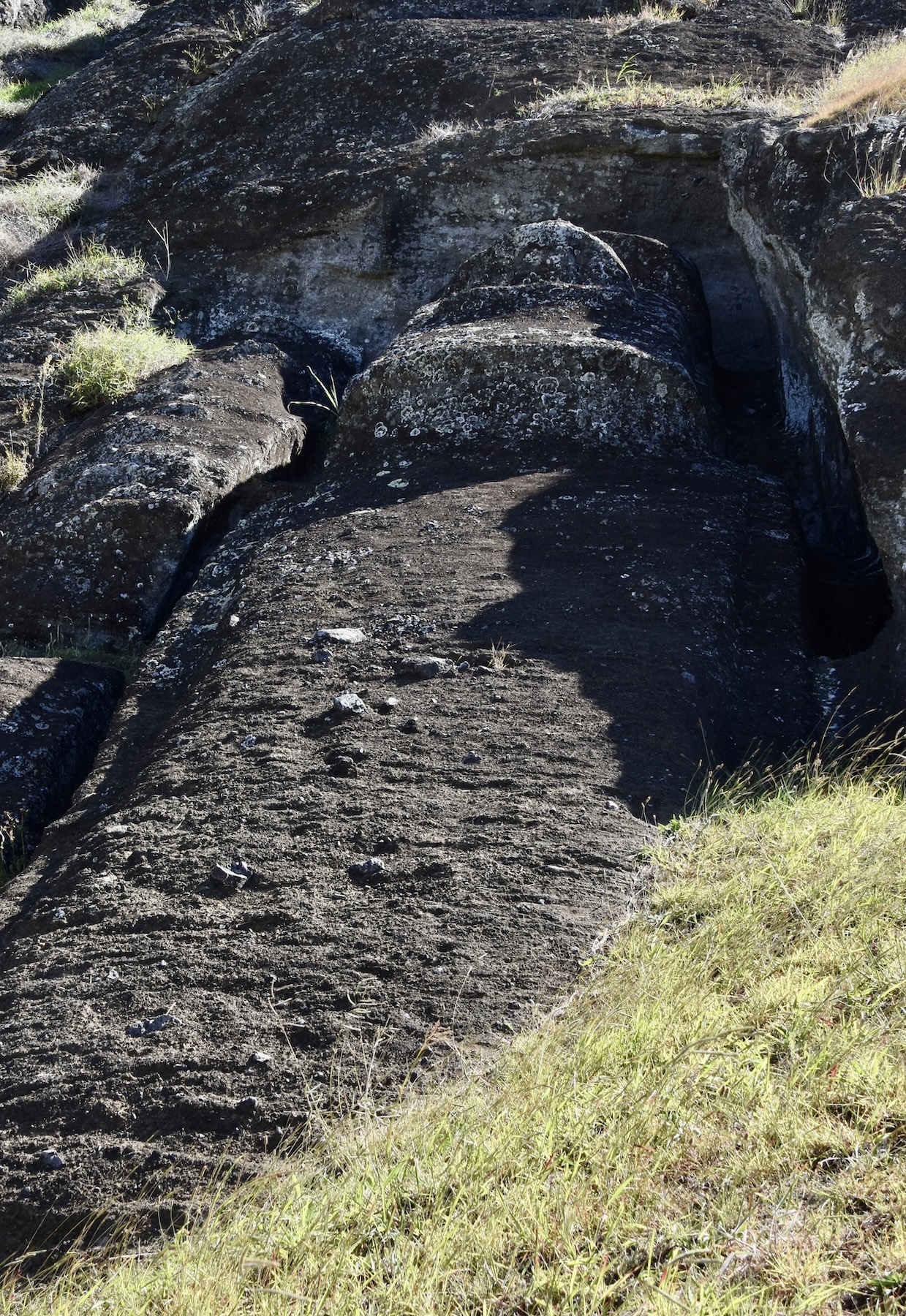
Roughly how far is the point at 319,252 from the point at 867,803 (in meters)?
7.74

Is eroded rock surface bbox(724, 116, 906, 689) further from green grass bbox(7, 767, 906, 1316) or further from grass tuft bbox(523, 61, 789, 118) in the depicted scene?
green grass bbox(7, 767, 906, 1316)

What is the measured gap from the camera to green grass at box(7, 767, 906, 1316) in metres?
2.10

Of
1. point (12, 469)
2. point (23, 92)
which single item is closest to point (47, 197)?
point (12, 469)

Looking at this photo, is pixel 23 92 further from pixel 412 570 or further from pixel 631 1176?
pixel 631 1176

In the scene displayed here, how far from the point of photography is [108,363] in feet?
27.2

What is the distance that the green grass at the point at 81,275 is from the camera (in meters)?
9.62

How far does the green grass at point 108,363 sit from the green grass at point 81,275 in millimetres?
1166

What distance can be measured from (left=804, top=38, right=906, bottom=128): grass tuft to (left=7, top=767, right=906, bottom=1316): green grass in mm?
5491

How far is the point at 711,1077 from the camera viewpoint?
2.52 metres

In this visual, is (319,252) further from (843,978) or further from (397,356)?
(843,978)

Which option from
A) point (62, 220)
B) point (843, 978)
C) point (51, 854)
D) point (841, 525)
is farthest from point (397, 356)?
point (62, 220)

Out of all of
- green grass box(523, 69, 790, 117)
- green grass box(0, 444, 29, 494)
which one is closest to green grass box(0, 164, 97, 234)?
green grass box(0, 444, 29, 494)

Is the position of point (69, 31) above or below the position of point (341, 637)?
above

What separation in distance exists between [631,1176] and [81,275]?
30.4ft
